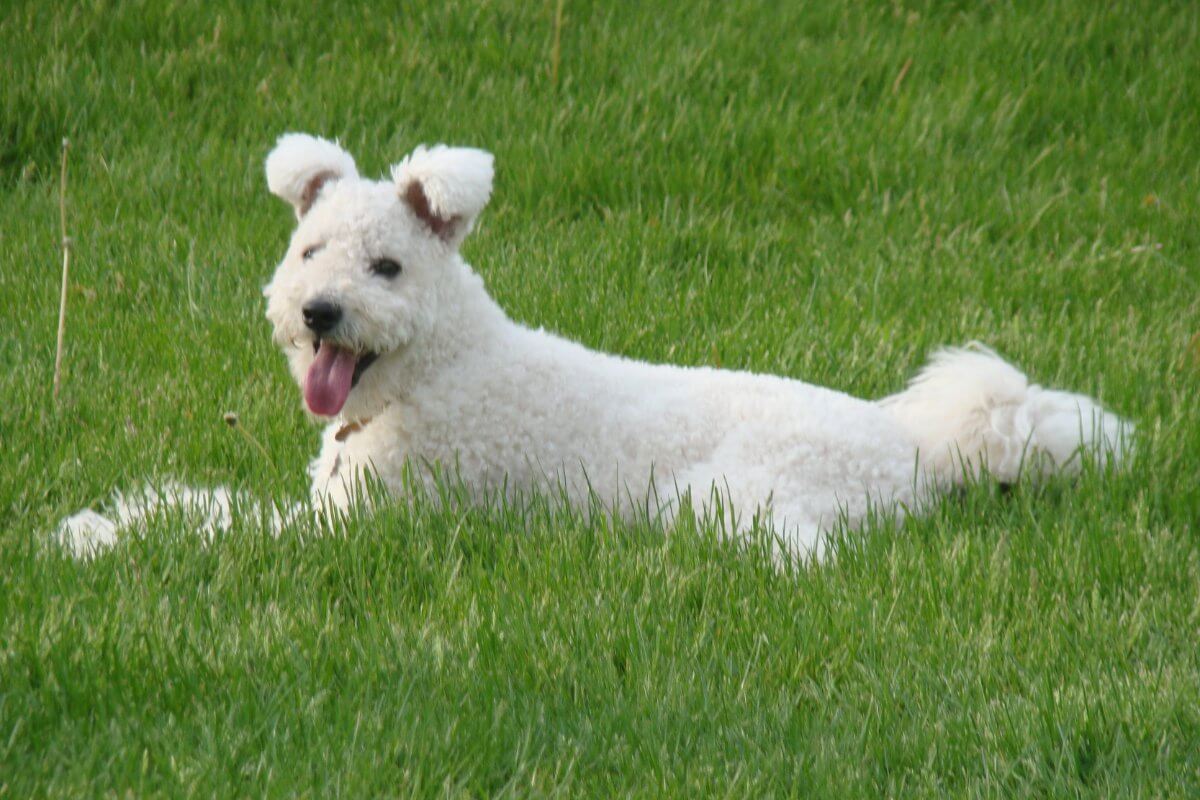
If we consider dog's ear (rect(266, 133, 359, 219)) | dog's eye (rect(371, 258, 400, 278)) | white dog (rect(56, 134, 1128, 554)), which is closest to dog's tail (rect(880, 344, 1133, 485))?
white dog (rect(56, 134, 1128, 554))

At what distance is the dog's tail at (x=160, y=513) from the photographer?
14.8 feet

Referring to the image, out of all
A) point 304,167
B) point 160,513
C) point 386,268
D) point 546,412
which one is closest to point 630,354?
point 546,412

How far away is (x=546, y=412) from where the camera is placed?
193 inches

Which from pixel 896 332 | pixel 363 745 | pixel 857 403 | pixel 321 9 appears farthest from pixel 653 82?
pixel 363 745

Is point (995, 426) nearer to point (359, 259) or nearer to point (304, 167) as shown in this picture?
point (359, 259)

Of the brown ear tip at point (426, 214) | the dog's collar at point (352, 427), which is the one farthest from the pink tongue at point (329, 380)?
the brown ear tip at point (426, 214)

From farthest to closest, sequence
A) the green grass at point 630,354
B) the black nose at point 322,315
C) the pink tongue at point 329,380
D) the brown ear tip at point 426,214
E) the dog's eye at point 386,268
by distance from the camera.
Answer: the brown ear tip at point 426,214, the dog's eye at point 386,268, the pink tongue at point 329,380, the black nose at point 322,315, the green grass at point 630,354

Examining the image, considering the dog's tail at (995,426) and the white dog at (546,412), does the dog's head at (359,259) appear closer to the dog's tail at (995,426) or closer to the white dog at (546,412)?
the white dog at (546,412)

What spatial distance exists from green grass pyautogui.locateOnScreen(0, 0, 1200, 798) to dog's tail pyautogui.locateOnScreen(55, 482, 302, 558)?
→ 98mm

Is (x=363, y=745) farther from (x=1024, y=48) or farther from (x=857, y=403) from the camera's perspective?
(x=1024, y=48)

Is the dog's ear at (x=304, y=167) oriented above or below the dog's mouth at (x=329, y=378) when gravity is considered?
above

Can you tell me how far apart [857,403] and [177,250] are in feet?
13.4

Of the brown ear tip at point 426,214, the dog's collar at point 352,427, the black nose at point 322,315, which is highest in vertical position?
the brown ear tip at point 426,214

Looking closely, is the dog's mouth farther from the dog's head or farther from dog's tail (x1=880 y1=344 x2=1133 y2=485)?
dog's tail (x1=880 y1=344 x2=1133 y2=485)
